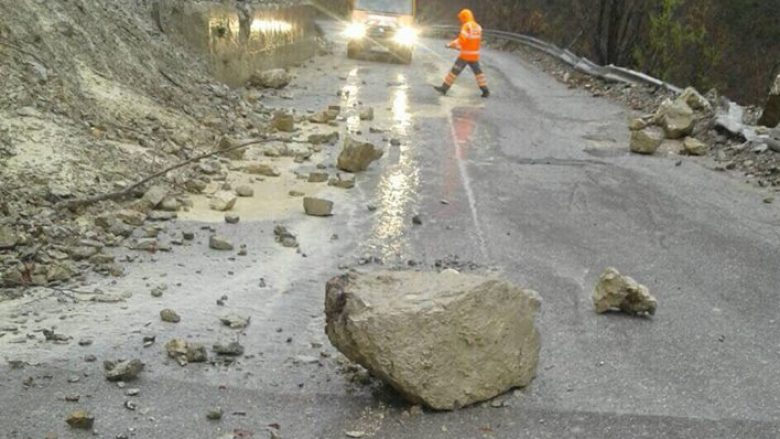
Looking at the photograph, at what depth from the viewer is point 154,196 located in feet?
23.6

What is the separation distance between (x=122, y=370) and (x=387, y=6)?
19559mm

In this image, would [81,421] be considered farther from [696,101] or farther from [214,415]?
[696,101]

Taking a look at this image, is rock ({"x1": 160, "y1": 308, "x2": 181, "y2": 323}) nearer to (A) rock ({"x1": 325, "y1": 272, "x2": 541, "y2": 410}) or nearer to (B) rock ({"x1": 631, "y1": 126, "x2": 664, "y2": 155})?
(A) rock ({"x1": 325, "y1": 272, "x2": 541, "y2": 410})

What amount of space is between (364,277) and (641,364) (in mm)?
1854

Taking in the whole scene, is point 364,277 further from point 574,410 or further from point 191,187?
point 191,187

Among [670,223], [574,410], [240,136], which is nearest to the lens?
[574,410]

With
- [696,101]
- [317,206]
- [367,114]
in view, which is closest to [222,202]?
[317,206]

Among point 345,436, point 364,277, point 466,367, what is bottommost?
point 345,436

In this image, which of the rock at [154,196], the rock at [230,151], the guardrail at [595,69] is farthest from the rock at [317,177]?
the guardrail at [595,69]

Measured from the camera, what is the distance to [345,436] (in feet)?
13.2

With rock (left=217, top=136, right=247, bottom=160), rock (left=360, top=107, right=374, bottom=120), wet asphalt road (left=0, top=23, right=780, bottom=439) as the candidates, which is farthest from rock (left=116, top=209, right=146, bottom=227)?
rock (left=360, top=107, right=374, bottom=120)

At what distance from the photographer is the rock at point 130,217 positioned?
21.9 feet

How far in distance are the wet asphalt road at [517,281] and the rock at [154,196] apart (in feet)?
1.47

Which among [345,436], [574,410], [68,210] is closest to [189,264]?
[68,210]
